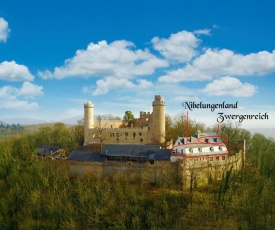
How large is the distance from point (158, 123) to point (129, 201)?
13.9m

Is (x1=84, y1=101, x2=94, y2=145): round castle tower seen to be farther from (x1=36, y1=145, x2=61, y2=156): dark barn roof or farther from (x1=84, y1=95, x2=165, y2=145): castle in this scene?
(x1=36, y1=145, x2=61, y2=156): dark barn roof

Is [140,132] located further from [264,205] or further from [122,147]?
[264,205]

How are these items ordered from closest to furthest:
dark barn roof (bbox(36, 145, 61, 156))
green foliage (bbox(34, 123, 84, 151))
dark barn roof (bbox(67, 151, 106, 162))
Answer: dark barn roof (bbox(67, 151, 106, 162)) < dark barn roof (bbox(36, 145, 61, 156)) < green foliage (bbox(34, 123, 84, 151))

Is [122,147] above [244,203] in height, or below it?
above

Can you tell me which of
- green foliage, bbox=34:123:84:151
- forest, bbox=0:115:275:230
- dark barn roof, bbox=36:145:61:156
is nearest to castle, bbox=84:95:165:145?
dark barn roof, bbox=36:145:61:156

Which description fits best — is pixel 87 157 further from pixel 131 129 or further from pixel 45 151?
pixel 45 151

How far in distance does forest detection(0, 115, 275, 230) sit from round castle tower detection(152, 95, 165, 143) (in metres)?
10.0

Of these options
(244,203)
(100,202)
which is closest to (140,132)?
(100,202)

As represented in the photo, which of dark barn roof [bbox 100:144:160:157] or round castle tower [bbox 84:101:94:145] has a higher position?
round castle tower [bbox 84:101:94:145]

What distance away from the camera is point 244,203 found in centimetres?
2259

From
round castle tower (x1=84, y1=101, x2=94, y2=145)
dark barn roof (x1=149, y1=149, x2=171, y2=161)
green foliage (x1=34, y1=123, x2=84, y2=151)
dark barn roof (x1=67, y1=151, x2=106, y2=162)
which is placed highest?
round castle tower (x1=84, y1=101, x2=94, y2=145)

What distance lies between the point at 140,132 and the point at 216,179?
40.3 ft

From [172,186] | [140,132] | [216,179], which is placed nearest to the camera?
[172,186]

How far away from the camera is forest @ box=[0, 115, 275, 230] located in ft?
74.0
